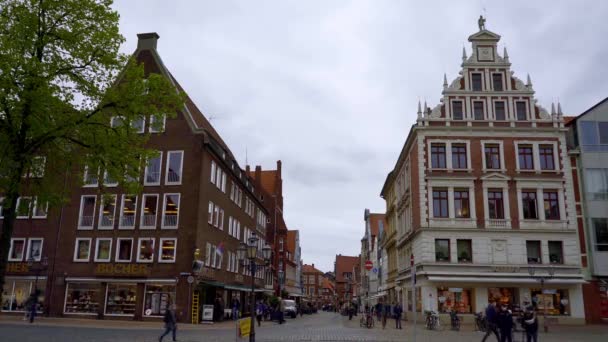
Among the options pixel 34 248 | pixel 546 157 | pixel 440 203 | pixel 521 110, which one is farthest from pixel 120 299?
pixel 546 157

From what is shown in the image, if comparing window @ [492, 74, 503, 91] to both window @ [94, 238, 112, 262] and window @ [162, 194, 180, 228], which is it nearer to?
window @ [162, 194, 180, 228]

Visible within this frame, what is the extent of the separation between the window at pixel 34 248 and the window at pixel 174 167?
1096 cm

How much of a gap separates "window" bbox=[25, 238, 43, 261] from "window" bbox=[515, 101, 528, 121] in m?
37.7

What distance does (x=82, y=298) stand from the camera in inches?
1432

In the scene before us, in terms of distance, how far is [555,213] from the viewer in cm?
3906

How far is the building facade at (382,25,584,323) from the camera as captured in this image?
3775cm

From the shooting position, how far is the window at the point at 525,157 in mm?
39750

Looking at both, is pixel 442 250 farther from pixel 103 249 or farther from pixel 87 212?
pixel 87 212

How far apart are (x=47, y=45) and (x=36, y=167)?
392 cm

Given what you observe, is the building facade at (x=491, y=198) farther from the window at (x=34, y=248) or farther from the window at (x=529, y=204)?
the window at (x=34, y=248)

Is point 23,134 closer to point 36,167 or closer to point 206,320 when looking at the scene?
point 36,167

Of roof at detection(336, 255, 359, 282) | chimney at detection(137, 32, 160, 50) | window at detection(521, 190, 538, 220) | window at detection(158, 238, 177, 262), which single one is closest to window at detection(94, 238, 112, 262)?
window at detection(158, 238, 177, 262)

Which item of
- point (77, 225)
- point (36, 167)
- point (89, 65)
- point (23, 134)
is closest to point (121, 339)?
point (36, 167)

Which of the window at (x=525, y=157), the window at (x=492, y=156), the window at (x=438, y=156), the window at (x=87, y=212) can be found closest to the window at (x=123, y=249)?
the window at (x=87, y=212)
